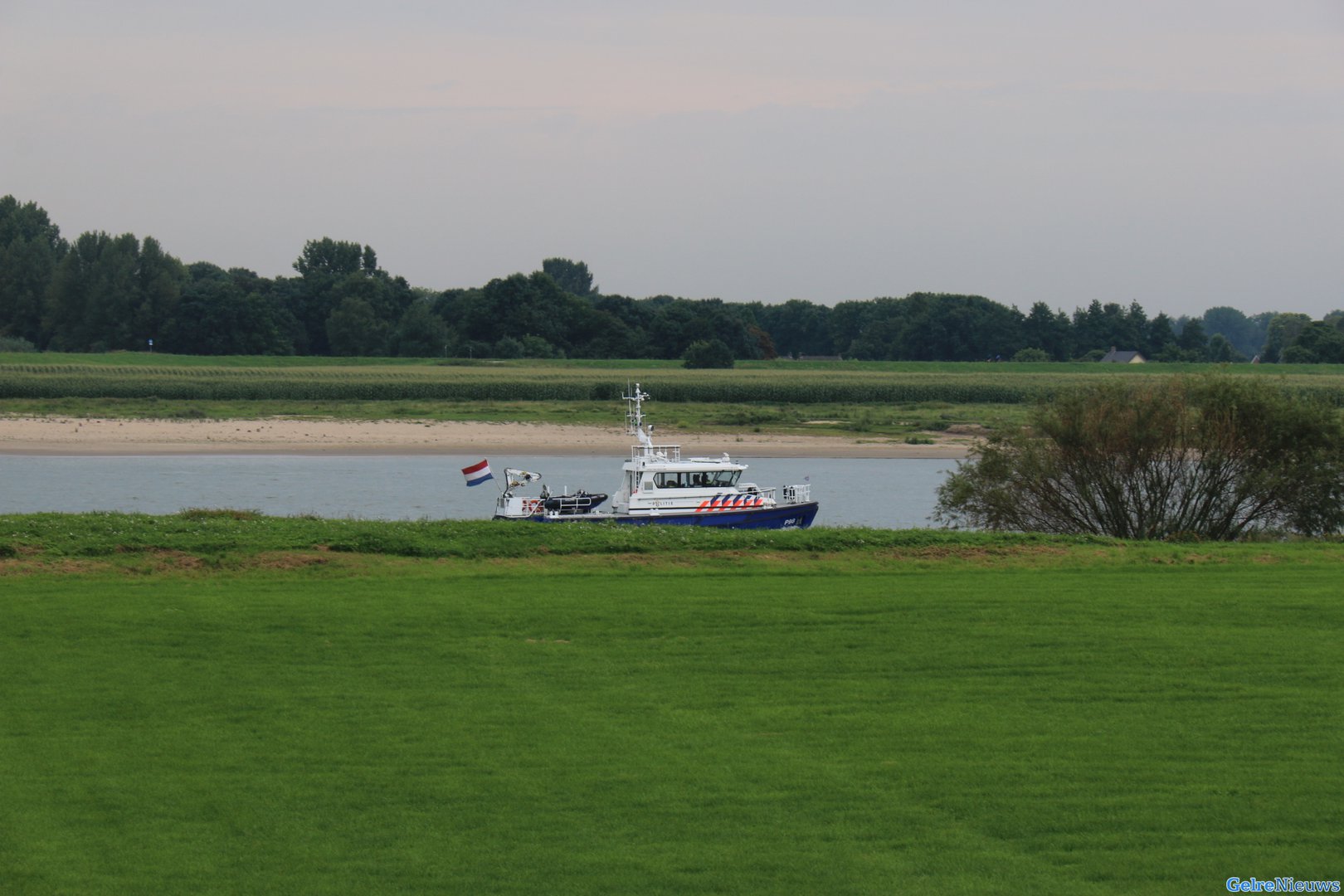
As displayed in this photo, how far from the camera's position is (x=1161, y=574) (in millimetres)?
15398

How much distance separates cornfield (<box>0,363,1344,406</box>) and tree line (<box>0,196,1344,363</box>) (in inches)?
876

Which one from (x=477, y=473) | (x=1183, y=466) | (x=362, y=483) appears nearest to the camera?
(x=1183, y=466)

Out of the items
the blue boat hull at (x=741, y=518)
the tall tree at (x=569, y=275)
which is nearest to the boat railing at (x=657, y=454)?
the blue boat hull at (x=741, y=518)

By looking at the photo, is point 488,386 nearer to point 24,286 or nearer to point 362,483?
point 362,483

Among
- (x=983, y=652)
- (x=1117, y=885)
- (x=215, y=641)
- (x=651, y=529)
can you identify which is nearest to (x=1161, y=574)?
(x=983, y=652)

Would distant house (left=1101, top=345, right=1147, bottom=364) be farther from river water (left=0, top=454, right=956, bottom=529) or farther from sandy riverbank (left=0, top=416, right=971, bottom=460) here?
river water (left=0, top=454, right=956, bottom=529)

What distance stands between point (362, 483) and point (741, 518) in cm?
1847

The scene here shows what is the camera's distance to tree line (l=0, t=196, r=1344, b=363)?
4582 inches

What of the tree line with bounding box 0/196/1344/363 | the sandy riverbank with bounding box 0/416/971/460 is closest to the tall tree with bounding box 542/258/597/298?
the tree line with bounding box 0/196/1344/363

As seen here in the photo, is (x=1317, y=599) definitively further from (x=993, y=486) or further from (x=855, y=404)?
(x=855, y=404)

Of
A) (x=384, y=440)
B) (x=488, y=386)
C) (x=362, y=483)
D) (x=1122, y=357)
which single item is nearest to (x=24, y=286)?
(x=488, y=386)

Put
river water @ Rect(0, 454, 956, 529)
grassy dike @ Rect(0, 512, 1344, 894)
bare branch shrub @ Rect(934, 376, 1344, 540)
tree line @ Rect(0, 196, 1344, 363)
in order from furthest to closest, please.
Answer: tree line @ Rect(0, 196, 1344, 363) < river water @ Rect(0, 454, 956, 529) < bare branch shrub @ Rect(934, 376, 1344, 540) < grassy dike @ Rect(0, 512, 1344, 894)

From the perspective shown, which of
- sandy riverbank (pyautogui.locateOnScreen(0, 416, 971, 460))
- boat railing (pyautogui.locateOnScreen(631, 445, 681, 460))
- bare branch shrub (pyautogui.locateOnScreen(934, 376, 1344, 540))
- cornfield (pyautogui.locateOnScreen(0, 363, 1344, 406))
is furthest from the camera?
cornfield (pyautogui.locateOnScreen(0, 363, 1344, 406))

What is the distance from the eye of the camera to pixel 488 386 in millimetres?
78812
